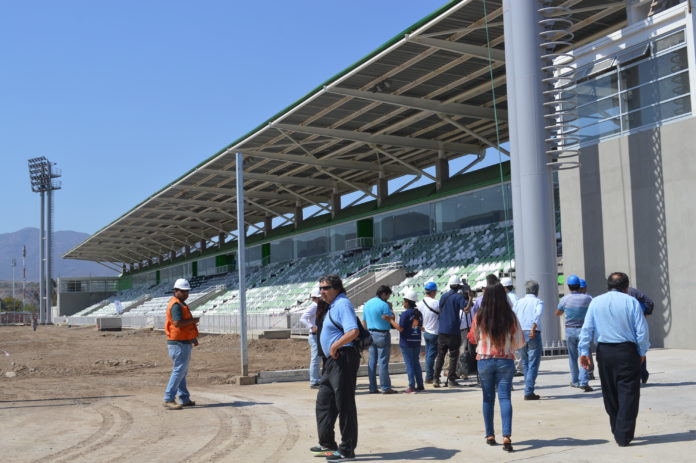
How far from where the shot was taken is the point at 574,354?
10992 mm

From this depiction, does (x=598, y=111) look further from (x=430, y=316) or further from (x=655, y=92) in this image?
(x=430, y=316)

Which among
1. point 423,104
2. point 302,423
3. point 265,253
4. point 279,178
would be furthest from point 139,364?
point 265,253

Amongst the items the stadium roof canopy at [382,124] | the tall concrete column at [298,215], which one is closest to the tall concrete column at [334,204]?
the stadium roof canopy at [382,124]

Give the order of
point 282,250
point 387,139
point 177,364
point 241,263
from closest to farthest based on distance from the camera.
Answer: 1. point 177,364
2. point 241,263
3. point 387,139
4. point 282,250

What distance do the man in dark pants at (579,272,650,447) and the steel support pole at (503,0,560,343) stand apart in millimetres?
9482

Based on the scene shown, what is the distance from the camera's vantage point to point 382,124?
33406 millimetres

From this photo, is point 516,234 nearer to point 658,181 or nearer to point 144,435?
point 658,181

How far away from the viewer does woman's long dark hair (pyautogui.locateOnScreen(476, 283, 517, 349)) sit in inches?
270

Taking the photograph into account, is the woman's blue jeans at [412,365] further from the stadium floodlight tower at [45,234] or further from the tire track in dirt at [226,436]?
the stadium floodlight tower at [45,234]

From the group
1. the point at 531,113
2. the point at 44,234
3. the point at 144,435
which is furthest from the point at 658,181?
the point at 44,234

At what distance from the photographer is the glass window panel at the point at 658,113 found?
15805 mm

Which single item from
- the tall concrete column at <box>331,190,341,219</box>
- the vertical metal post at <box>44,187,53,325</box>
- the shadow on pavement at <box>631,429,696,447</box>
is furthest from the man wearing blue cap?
the vertical metal post at <box>44,187,53,325</box>

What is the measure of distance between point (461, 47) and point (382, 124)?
36.0ft

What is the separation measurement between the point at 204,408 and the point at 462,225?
2645cm
